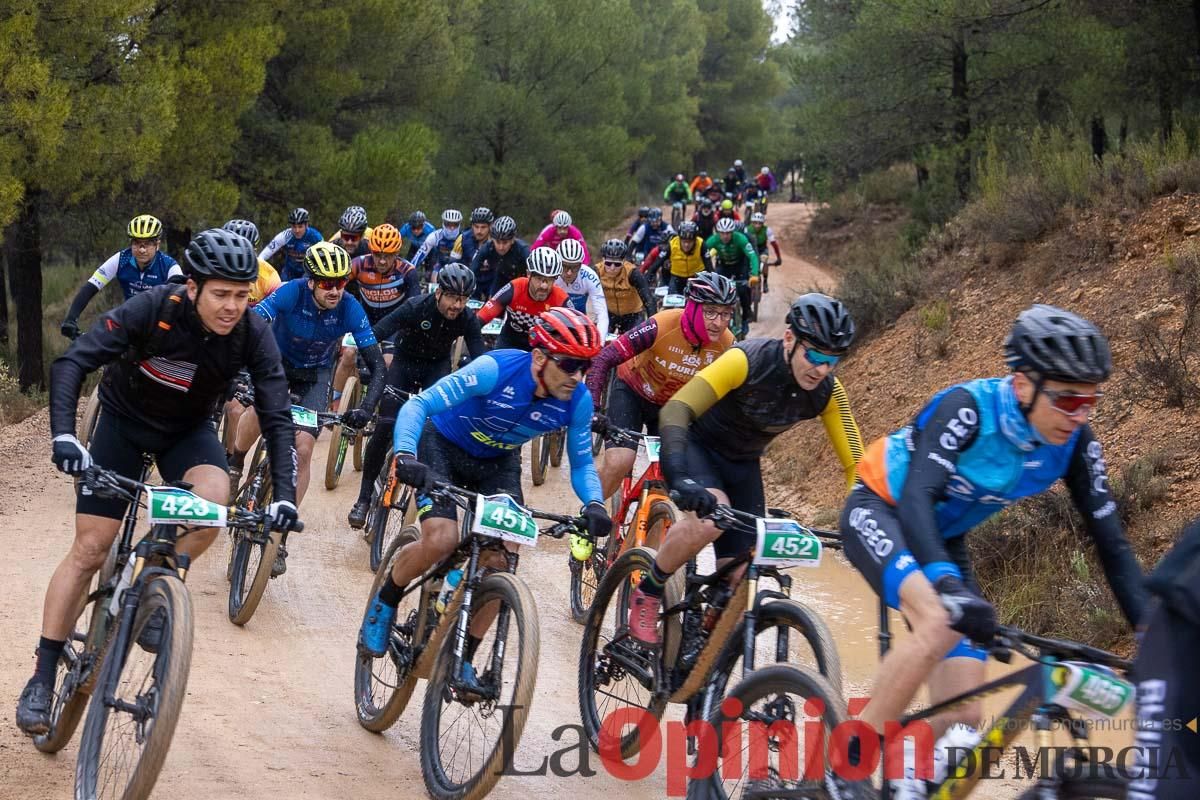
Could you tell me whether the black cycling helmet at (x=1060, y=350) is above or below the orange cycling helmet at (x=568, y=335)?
below

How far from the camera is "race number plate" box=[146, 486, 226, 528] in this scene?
4.96m

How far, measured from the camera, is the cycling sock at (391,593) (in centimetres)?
634

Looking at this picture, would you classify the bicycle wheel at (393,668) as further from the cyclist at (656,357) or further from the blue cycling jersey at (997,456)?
the blue cycling jersey at (997,456)

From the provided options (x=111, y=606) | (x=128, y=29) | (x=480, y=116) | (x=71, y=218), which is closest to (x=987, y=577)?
(x=111, y=606)

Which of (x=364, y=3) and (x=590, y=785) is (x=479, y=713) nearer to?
(x=590, y=785)

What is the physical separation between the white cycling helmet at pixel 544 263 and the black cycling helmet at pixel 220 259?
588 cm

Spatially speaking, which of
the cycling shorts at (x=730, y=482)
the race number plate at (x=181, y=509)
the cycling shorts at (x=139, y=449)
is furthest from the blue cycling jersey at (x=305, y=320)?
the race number plate at (x=181, y=509)

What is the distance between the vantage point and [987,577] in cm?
951

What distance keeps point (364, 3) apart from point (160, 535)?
19.1 metres

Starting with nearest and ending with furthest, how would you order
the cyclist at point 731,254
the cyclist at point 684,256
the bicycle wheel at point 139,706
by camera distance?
1. the bicycle wheel at point 139,706
2. the cyclist at point 731,254
3. the cyclist at point 684,256

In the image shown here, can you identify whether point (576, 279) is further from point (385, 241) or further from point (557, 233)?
point (557, 233)

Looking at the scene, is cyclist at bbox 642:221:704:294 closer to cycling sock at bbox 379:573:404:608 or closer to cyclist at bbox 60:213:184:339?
cyclist at bbox 60:213:184:339

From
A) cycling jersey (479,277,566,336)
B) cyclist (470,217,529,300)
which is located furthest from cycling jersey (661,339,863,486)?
cyclist (470,217,529,300)

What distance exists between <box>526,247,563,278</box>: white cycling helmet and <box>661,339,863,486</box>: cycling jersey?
16.4 feet
